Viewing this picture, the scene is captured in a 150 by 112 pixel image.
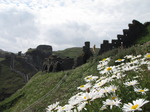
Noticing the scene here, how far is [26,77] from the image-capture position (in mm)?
69000

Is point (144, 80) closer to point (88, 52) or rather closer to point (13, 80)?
point (88, 52)

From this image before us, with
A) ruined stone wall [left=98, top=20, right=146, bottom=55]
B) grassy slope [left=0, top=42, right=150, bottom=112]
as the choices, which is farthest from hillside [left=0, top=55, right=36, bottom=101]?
grassy slope [left=0, top=42, right=150, bottom=112]

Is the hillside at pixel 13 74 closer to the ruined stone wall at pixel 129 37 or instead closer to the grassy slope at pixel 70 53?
the grassy slope at pixel 70 53

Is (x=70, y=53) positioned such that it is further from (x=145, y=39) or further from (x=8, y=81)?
(x=145, y=39)

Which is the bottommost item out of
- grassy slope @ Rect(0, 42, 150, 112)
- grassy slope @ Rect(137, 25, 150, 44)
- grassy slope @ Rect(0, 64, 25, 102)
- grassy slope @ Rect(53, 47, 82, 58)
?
grassy slope @ Rect(0, 64, 25, 102)

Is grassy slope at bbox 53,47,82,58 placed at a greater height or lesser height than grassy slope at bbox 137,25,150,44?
greater

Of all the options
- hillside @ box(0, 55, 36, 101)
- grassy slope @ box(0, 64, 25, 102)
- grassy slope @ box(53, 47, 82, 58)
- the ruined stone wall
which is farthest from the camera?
grassy slope @ box(53, 47, 82, 58)

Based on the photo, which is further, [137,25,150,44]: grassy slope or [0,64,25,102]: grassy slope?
[0,64,25,102]: grassy slope

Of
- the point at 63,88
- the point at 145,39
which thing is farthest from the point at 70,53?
the point at 63,88

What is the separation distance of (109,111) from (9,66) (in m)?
82.5

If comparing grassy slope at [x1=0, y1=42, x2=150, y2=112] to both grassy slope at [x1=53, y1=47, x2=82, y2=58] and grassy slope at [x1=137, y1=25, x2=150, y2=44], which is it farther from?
grassy slope at [x1=53, y1=47, x2=82, y2=58]

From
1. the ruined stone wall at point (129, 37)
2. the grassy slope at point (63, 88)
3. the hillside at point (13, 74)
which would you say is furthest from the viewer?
the hillside at point (13, 74)

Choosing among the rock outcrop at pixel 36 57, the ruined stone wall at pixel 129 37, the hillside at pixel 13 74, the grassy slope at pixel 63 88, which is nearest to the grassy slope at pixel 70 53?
the rock outcrop at pixel 36 57

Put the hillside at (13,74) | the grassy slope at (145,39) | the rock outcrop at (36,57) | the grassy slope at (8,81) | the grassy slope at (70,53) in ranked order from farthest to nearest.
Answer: the grassy slope at (70,53) → the rock outcrop at (36,57) → the hillside at (13,74) → the grassy slope at (8,81) → the grassy slope at (145,39)
